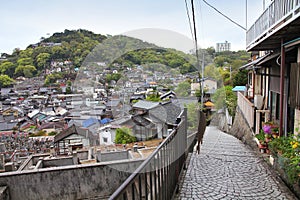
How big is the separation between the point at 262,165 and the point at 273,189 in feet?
Result: 3.10

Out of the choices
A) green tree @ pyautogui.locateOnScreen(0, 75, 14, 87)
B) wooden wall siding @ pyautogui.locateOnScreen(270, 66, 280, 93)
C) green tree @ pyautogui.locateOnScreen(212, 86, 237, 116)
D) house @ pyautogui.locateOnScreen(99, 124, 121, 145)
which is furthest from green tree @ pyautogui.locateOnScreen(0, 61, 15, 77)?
wooden wall siding @ pyautogui.locateOnScreen(270, 66, 280, 93)

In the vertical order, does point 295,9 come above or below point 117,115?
above

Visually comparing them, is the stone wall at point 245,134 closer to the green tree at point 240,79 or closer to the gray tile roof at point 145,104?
the gray tile roof at point 145,104

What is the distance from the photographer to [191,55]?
5.93 metres

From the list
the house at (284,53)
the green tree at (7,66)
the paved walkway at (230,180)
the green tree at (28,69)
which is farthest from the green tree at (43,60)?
the green tree at (7,66)

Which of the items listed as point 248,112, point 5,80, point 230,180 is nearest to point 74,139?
point 248,112

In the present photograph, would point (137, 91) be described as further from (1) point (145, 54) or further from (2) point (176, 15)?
(2) point (176, 15)

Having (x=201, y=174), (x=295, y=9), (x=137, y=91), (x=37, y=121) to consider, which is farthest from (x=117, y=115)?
(x=37, y=121)

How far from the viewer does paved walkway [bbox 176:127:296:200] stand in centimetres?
253

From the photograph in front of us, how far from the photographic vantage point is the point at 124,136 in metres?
7.06

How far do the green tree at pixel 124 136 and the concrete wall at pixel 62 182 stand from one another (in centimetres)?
78

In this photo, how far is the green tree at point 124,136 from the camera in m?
6.46

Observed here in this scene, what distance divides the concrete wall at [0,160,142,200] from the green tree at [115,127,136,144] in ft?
2.57

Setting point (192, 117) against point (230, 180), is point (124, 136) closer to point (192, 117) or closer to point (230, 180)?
point (192, 117)
